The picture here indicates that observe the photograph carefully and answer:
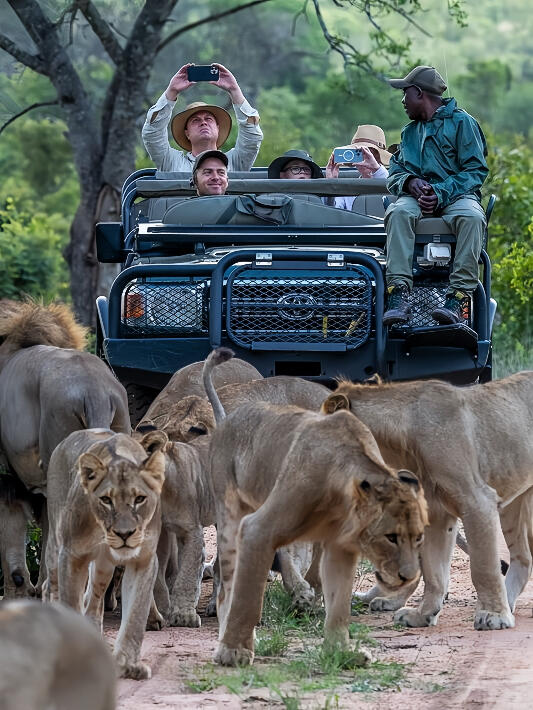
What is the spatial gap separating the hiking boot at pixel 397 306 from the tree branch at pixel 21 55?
Answer: 9.04m

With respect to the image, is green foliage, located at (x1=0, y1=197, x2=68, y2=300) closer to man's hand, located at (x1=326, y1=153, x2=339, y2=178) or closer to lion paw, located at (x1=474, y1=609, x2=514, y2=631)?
man's hand, located at (x1=326, y1=153, x2=339, y2=178)

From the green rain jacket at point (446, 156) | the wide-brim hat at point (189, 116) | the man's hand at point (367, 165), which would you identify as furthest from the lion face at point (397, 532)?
the wide-brim hat at point (189, 116)

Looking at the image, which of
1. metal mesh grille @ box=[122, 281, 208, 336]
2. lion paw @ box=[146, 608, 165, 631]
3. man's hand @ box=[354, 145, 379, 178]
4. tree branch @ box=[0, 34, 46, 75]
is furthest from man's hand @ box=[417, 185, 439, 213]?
tree branch @ box=[0, 34, 46, 75]

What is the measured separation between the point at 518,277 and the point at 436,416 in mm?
8062

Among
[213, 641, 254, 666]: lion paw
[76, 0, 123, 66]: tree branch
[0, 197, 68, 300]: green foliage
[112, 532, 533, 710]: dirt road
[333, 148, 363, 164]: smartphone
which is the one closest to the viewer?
[112, 532, 533, 710]: dirt road

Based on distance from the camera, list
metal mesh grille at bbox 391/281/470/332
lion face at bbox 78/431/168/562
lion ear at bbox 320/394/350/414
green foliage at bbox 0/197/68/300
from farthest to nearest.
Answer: green foliage at bbox 0/197/68/300
metal mesh grille at bbox 391/281/470/332
lion ear at bbox 320/394/350/414
lion face at bbox 78/431/168/562

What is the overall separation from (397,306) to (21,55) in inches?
372

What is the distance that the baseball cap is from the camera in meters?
8.93

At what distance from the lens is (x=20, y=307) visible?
26.9 feet

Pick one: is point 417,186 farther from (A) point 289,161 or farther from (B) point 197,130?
(B) point 197,130

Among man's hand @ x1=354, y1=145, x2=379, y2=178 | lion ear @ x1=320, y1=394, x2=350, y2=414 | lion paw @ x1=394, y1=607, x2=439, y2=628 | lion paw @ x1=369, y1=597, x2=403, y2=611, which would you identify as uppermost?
man's hand @ x1=354, y1=145, x2=379, y2=178

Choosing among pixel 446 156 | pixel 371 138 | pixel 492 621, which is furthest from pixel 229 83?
pixel 492 621

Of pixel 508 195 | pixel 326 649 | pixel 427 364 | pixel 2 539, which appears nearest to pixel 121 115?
pixel 508 195

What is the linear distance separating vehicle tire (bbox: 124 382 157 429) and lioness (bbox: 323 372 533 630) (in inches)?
105
